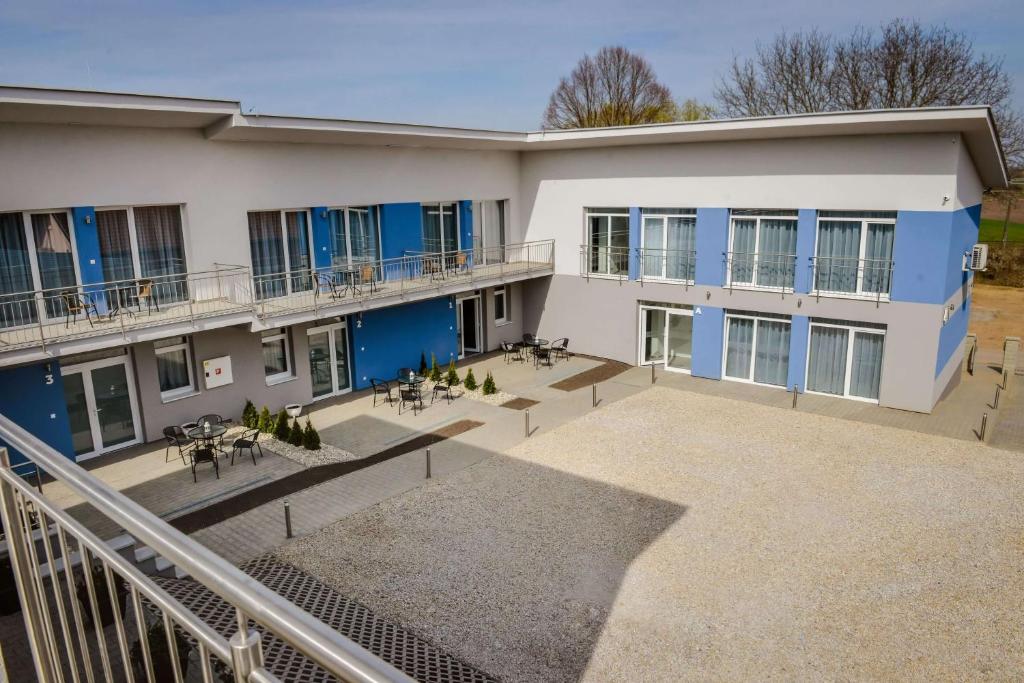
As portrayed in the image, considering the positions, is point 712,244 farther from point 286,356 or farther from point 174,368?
point 174,368

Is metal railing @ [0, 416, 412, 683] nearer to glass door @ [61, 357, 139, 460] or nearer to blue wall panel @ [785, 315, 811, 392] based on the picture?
glass door @ [61, 357, 139, 460]

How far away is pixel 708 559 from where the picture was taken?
424 inches

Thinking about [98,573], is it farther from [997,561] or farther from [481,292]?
[481,292]

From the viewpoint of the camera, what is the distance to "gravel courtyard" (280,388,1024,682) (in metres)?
8.63

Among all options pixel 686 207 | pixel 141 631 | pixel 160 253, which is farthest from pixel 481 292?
pixel 141 631

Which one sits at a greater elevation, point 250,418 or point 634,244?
point 634,244

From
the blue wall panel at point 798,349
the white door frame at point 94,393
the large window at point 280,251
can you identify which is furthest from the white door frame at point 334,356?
the blue wall panel at point 798,349

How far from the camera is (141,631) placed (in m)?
2.11

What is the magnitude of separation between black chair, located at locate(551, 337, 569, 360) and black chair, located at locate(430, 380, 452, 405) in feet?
14.3

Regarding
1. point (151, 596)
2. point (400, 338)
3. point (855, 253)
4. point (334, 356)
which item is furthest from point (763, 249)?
point (151, 596)

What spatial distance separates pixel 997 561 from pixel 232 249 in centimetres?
1571

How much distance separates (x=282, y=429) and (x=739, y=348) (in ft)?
40.3

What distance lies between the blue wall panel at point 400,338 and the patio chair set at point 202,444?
449 cm

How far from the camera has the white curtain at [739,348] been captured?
20.0 meters
